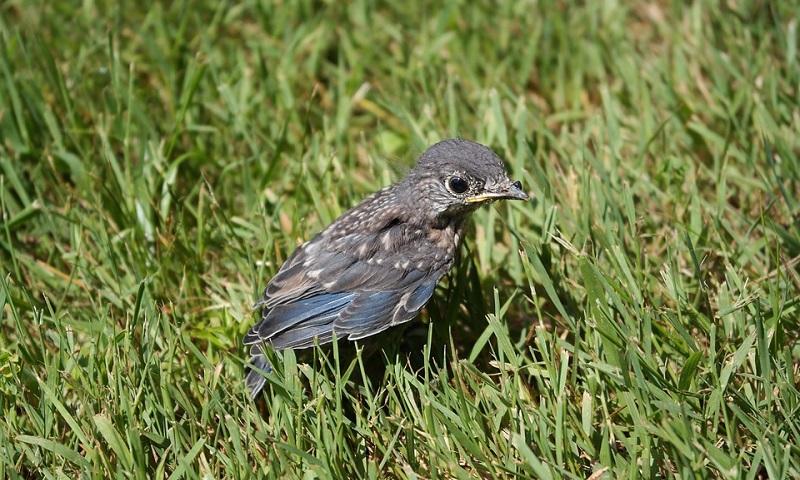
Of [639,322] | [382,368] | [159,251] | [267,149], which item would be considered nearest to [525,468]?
[639,322]

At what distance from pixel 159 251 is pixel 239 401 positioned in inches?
41.4

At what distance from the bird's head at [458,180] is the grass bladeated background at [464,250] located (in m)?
0.33

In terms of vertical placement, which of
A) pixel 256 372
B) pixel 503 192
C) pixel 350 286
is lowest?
pixel 256 372

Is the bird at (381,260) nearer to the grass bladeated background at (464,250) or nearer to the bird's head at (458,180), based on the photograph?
the bird's head at (458,180)

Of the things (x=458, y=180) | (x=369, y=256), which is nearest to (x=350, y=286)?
(x=369, y=256)

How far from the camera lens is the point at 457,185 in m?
4.19

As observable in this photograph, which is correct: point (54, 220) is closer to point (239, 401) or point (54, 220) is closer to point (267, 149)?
point (267, 149)

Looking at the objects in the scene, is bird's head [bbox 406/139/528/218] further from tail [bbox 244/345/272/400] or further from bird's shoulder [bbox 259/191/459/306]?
tail [bbox 244/345/272/400]

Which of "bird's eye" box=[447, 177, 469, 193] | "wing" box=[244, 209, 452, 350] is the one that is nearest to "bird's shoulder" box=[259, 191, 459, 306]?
"wing" box=[244, 209, 452, 350]

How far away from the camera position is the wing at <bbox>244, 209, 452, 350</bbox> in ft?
13.4

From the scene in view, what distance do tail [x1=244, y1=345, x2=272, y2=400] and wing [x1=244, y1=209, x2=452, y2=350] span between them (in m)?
0.06

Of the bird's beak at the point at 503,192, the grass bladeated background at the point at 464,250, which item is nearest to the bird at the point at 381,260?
the bird's beak at the point at 503,192

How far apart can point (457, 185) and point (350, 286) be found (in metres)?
0.60

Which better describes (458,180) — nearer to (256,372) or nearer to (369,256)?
(369,256)
